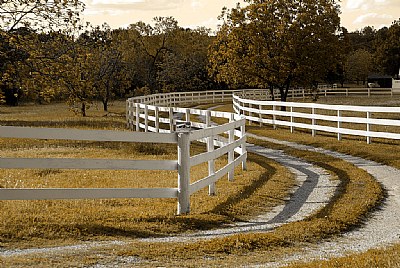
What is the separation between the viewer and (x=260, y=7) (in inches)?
1481

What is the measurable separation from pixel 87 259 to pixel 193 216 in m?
2.66

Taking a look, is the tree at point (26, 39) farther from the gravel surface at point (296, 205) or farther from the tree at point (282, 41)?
the tree at point (282, 41)

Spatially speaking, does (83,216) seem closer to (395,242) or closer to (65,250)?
(65,250)

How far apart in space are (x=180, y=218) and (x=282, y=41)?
2955cm

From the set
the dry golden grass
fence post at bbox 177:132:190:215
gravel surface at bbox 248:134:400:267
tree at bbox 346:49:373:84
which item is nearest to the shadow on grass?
the dry golden grass

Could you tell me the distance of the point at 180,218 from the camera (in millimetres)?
8742

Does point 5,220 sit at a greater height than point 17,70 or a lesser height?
lesser

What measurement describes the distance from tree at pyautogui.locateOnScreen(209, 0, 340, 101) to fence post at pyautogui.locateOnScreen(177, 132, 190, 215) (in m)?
27.8

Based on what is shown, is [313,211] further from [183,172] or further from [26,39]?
[26,39]

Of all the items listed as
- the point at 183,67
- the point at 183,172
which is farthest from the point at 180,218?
the point at 183,67

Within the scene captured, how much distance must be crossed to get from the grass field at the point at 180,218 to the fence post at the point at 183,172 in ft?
0.60

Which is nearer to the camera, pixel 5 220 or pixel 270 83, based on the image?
pixel 5 220

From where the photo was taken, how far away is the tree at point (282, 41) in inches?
1437

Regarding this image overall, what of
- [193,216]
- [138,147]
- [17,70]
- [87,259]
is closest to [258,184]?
[193,216]
